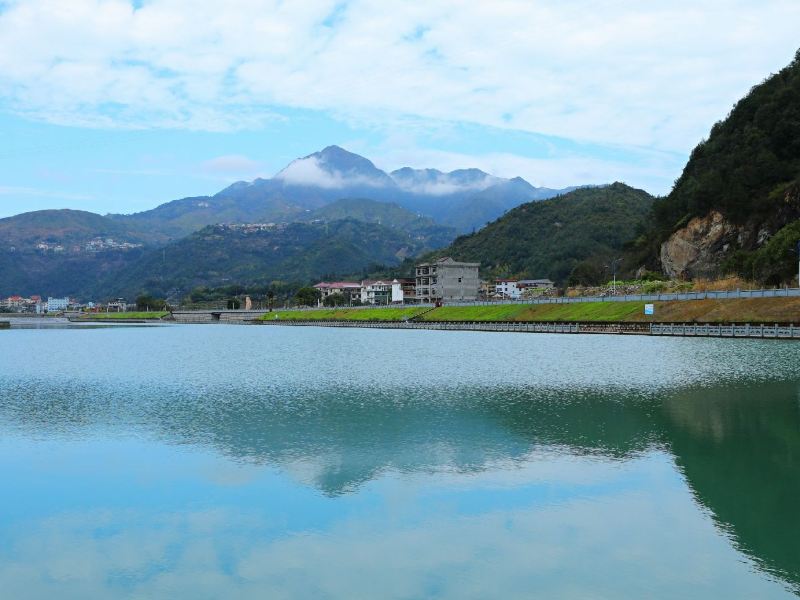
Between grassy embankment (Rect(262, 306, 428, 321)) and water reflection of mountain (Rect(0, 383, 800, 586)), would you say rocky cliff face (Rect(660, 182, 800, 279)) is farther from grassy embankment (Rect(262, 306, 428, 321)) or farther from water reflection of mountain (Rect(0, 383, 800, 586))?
water reflection of mountain (Rect(0, 383, 800, 586))

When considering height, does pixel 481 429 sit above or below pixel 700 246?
below

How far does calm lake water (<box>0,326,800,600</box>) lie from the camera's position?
47.5 feet

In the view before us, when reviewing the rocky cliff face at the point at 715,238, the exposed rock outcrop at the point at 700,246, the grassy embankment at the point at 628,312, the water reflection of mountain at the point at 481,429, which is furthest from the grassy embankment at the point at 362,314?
the water reflection of mountain at the point at 481,429

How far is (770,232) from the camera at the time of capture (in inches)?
4323

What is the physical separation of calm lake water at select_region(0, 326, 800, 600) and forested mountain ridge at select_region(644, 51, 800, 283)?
255ft

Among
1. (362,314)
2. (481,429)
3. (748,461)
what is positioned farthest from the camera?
(362,314)

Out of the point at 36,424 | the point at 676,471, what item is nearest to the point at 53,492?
the point at 36,424

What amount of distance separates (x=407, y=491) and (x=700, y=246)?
387 ft

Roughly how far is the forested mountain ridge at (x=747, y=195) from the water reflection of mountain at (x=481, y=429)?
74087 millimetres

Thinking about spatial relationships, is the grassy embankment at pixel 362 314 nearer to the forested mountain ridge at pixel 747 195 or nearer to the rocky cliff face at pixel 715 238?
the rocky cliff face at pixel 715 238

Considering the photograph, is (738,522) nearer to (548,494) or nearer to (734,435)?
(548,494)

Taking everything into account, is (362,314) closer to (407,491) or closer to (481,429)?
(481,429)

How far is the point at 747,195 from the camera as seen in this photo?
116312 millimetres

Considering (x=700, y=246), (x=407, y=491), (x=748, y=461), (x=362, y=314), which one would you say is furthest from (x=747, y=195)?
(x=407, y=491)
